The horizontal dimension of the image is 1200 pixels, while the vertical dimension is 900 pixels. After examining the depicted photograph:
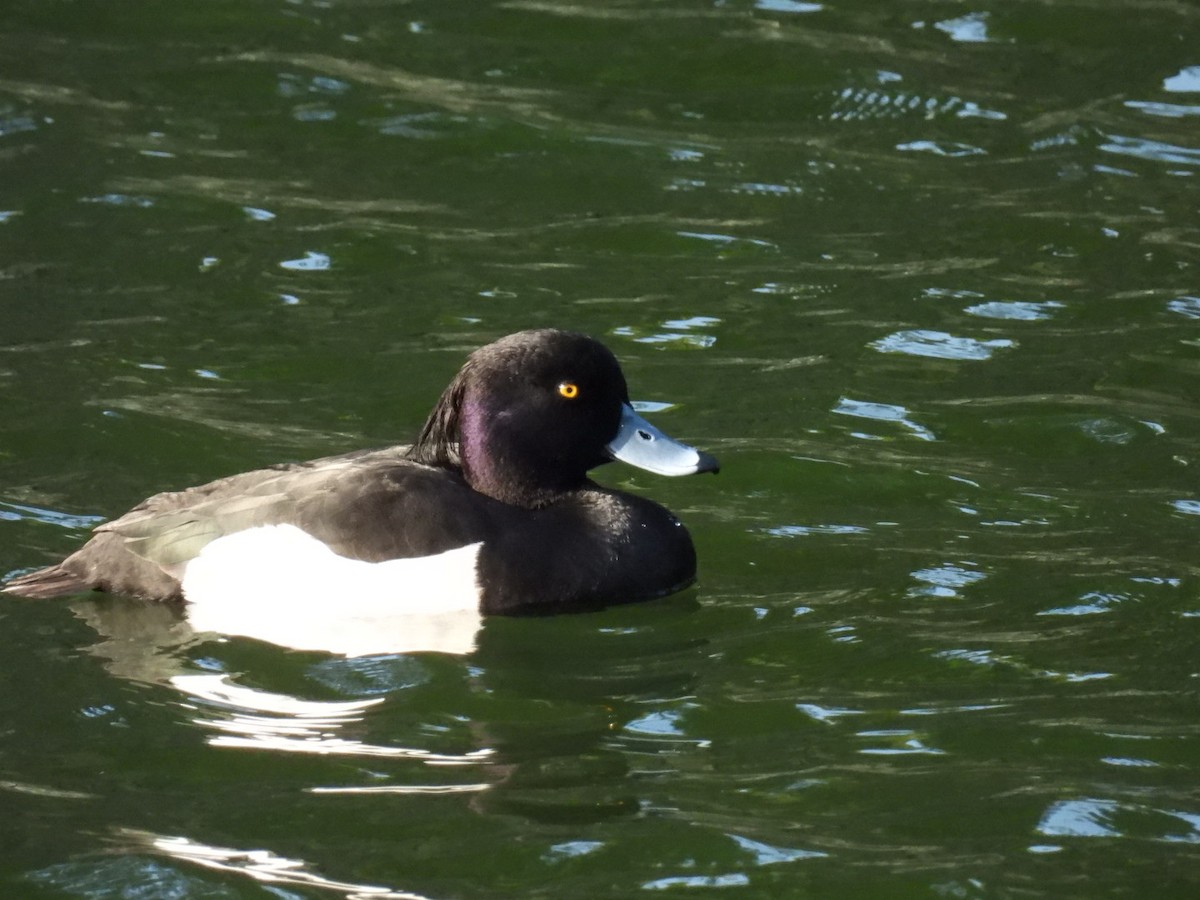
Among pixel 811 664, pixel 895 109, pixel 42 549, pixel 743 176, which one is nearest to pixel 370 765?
pixel 811 664

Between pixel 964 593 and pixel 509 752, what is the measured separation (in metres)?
1.93

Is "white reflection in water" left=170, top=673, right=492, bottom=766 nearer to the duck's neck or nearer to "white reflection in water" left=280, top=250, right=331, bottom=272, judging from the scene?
the duck's neck

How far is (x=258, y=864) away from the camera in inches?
192

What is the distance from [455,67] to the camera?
1276 cm

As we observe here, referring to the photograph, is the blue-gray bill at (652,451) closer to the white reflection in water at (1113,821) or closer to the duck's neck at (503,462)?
the duck's neck at (503,462)

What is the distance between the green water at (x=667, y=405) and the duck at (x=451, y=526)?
17cm

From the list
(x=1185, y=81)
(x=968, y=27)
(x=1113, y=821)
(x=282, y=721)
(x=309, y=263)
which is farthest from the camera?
(x=968, y=27)

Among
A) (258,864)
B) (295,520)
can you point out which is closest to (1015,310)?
(295,520)

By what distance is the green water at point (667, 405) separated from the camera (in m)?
5.12

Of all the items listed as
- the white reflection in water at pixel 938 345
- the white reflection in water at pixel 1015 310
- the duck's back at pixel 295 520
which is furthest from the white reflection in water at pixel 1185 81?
the duck's back at pixel 295 520

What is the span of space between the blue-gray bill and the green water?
42cm

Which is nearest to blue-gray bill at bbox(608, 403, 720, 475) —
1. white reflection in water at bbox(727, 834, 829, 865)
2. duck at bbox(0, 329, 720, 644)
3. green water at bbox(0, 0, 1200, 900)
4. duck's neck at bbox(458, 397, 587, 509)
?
duck at bbox(0, 329, 720, 644)

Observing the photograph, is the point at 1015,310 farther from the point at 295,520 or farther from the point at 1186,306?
the point at 295,520

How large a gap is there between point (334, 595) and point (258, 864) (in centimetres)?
176
